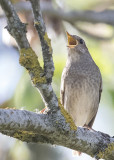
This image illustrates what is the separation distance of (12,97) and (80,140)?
7.65 ft

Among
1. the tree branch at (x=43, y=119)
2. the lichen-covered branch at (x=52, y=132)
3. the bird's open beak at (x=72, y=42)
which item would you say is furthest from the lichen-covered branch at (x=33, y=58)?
→ the bird's open beak at (x=72, y=42)

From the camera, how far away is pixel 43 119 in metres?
4.20

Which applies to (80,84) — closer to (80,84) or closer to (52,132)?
(80,84)

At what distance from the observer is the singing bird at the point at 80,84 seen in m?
6.53

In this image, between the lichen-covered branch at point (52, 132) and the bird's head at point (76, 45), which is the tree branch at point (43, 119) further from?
the bird's head at point (76, 45)

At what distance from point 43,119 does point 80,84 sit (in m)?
2.38

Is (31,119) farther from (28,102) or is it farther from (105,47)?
(105,47)

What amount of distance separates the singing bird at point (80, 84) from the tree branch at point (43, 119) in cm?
168

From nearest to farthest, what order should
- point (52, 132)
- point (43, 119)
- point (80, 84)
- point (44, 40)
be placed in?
point (44, 40) → point (43, 119) → point (52, 132) → point (80, 84)

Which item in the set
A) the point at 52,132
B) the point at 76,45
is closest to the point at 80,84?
the point at 76,45

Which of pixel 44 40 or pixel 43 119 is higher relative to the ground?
pixel 44 40

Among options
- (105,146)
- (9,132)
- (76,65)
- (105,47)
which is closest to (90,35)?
(76,65)

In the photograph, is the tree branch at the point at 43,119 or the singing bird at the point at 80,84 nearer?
the tree branch at the point at 43,119

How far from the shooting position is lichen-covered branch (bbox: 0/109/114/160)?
12.8 feet
